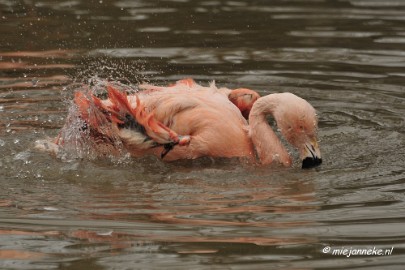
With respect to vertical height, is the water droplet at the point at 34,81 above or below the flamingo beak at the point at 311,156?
below

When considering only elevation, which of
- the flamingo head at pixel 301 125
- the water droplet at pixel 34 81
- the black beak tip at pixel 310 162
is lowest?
the water droplet at pixel 34 81

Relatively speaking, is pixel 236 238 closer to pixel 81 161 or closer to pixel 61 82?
pixel 81 161

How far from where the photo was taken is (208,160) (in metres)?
7.51

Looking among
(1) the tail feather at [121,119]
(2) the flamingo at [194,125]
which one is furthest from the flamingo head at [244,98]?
(1) the tail feather at [121,119]

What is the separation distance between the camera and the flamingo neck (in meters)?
7.61

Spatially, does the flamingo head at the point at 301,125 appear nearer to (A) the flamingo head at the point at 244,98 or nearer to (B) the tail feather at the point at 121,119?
(A) the flamingo head at the point at 244,98

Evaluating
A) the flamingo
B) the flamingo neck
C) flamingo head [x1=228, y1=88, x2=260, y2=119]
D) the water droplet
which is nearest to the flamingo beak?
the flamingo

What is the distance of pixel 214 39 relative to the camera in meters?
11.7

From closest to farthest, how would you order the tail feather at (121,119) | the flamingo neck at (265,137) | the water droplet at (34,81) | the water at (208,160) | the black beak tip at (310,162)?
the water at (208,160) < the tail feather at (121,119) < the black beak tip at (310,162) < the flamingo neck at (265,137) < the water droplet at (34,81)

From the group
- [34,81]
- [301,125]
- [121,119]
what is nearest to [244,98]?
[301,125]

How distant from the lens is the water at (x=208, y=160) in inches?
223

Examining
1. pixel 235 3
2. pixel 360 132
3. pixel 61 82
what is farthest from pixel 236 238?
pixel 235 3

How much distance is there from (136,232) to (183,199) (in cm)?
85

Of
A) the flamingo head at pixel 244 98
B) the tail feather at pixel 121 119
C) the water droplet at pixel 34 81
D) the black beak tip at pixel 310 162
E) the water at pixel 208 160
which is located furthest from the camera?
the water droplet at pixel 34 81
